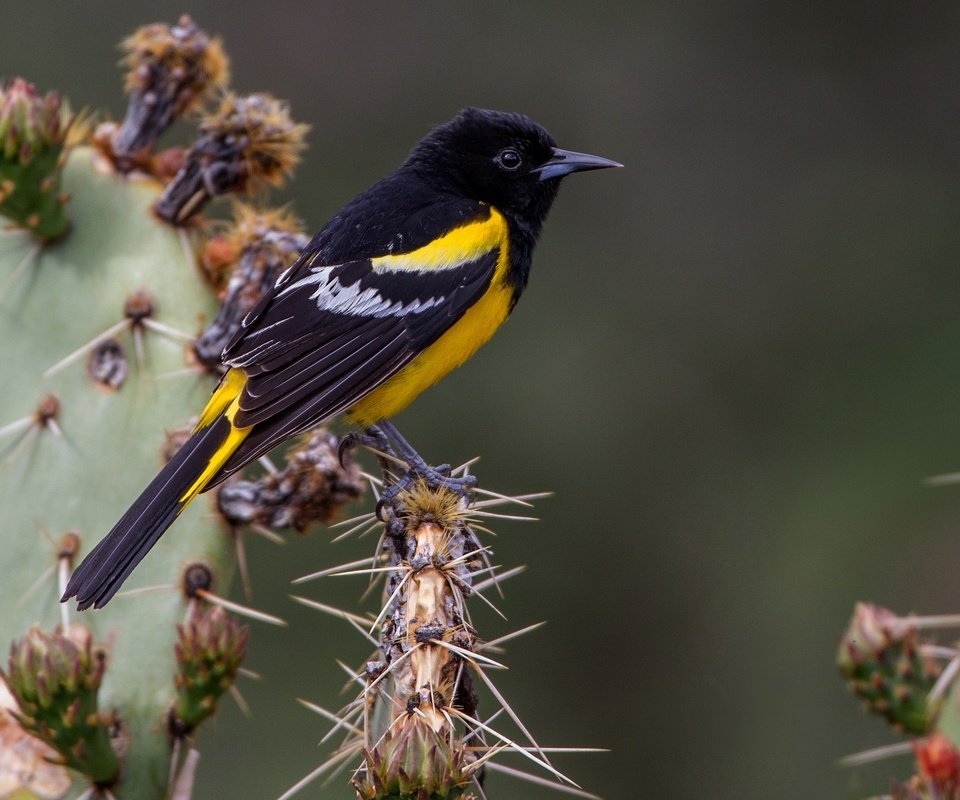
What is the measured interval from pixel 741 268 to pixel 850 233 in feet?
2.29

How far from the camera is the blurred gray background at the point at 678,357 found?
6.36 meters

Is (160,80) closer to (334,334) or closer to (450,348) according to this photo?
(334,334)

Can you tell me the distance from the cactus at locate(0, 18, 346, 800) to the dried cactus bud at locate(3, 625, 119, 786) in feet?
0.06

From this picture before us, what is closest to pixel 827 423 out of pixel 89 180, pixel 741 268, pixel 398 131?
pixel 741 268

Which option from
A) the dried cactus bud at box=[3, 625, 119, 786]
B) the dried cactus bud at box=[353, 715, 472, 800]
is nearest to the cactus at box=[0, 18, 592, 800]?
the dried cactus bud at box=[3, 625, 119, 786]

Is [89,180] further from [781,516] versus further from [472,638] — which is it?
[781,516]

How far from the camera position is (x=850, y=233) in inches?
311

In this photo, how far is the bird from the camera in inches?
122

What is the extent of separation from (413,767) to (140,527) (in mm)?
1142

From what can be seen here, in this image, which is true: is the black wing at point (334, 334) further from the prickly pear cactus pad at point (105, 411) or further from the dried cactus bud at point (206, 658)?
the dried cactus bud at point (206, 658)

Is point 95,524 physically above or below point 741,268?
below

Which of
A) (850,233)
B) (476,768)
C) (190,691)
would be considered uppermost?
(850,233)

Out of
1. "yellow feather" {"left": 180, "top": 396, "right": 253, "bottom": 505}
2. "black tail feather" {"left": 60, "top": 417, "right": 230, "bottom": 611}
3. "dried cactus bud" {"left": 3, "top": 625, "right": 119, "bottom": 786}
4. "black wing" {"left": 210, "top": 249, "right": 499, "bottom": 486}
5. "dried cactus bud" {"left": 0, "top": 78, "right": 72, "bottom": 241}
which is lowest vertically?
"dried cactus bud" {"left": 3, "top": 625, "right": 119, "bottom": 786}

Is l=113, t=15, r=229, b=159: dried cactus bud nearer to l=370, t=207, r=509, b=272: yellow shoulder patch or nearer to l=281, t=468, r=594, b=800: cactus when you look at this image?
l=370, t=207, r=509, b=272: yellow shoulder patch
